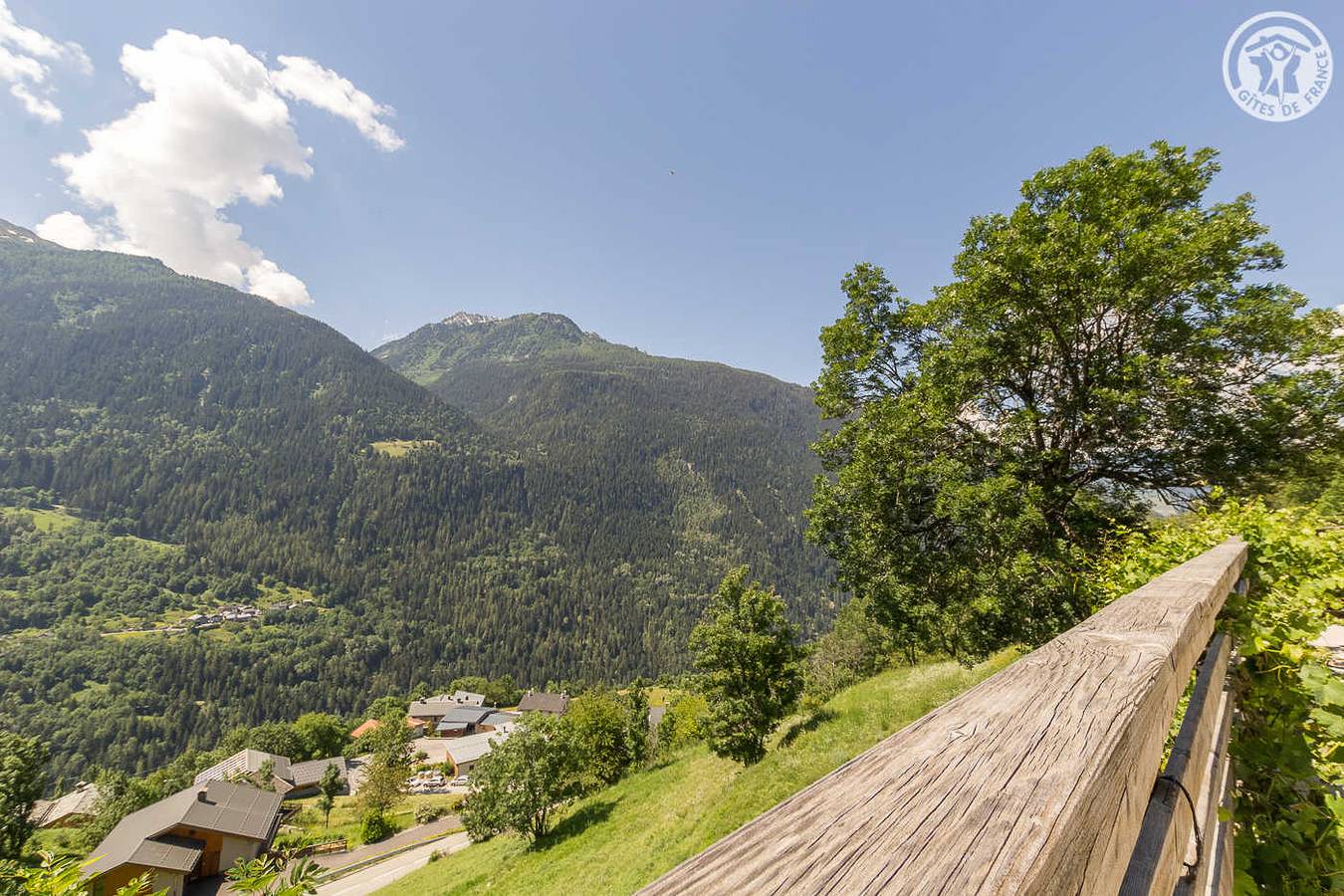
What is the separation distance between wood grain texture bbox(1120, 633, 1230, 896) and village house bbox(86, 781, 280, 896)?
5122cm

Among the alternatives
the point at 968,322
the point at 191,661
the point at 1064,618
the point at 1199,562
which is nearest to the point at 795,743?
the point at 1064,618

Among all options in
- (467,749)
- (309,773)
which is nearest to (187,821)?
(309,773)

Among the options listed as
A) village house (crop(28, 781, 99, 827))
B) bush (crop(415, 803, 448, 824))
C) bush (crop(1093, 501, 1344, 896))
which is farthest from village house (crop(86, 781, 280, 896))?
bush (crop(1093, 501, 1344, 896))

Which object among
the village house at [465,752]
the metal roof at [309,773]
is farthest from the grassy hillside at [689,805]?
the village house at [465,752]

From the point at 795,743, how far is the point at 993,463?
1063 cm

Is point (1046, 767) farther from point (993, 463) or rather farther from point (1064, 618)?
point (993, 463)

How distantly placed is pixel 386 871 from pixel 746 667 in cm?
3865

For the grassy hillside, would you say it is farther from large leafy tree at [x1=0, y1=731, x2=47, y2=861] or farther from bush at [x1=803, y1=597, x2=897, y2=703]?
large leafy tree at [x1=0, y1=731, x2=47, y2=861]

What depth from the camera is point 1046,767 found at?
100cm

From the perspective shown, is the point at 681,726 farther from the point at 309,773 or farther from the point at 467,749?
the point at 309,773

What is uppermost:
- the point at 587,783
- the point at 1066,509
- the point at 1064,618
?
the point at 1066,509

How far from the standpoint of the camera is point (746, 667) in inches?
802

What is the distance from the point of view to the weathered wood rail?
2.50 feet

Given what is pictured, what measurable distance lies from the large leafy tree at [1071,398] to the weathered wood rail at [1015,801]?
9.06m
